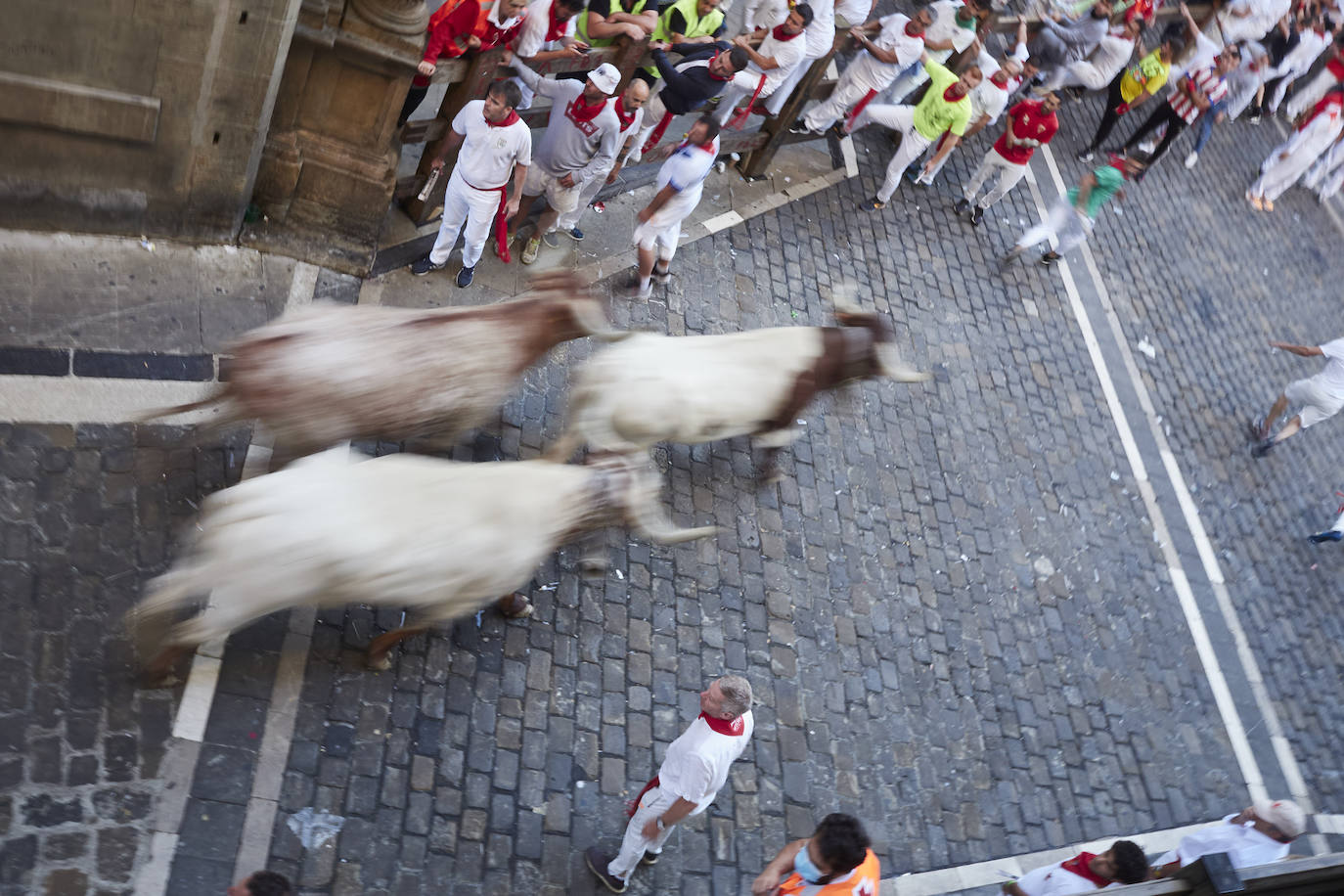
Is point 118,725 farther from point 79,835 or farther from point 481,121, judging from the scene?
point 481,121

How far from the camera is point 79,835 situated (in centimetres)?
455

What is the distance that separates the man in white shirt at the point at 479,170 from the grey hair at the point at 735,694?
4299mm

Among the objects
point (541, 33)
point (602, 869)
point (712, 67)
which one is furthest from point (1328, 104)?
point (602, 869)

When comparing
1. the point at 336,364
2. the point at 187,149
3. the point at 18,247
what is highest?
the point at 336,364

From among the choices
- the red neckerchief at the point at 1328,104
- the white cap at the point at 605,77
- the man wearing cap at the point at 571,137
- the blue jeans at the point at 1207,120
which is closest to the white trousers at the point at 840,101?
the man wearing cap at the point at 571,137

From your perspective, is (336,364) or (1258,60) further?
(1258,60)

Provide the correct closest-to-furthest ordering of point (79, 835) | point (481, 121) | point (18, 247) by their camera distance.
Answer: point (79, 835) → point (18, 247) → point (481, 121)

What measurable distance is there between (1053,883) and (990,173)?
844 cm

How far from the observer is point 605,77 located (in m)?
7.74

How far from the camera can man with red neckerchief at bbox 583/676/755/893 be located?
4508mm

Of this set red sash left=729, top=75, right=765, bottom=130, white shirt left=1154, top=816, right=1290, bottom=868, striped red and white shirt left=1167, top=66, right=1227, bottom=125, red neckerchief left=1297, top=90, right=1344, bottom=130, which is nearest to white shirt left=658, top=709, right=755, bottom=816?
white shirt left=1154, top=816, right=1290, bottom=868

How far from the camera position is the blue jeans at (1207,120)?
14594mm

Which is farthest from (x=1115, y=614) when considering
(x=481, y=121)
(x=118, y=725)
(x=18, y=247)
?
(x=18, y=247)

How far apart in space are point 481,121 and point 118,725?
14.5 feet
